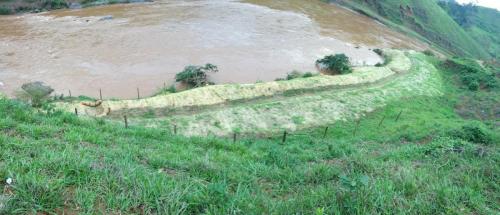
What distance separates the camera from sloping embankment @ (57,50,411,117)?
65.6ft

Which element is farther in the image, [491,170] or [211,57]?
[211,57]

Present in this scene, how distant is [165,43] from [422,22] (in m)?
55.2

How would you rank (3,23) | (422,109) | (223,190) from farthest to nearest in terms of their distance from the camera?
(3,23), (422,109), (223,190)

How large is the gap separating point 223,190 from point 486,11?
138 metres

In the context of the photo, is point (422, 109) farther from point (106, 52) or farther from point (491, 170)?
point (106, 52)

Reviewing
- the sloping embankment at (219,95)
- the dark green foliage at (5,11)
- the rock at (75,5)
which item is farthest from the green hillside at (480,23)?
the dark green foliage at (5,11)

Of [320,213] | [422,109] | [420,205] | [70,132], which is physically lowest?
[422,109]

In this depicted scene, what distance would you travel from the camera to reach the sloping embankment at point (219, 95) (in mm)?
19984

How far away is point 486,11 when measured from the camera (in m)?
118

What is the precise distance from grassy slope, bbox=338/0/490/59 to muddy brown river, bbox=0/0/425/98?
10608mm

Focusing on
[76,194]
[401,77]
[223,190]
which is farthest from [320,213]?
[401,77]

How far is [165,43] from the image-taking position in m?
36.2

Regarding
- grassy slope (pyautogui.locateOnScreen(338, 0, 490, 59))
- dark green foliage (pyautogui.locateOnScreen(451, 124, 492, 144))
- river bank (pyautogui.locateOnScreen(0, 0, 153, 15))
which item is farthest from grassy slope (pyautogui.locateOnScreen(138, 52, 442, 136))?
river bank (pyautogui.locateOnScreen(0, 0, 153, 15))

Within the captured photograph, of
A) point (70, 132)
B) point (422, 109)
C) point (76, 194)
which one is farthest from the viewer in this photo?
point (422, 109)
